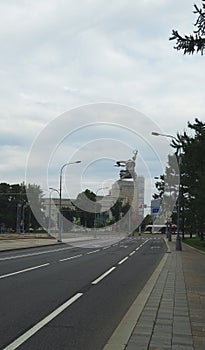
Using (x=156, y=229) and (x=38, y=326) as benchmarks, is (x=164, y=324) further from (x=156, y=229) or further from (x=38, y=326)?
(x=156, y=229)

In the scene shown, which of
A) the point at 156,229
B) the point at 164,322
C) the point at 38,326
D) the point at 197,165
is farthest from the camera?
the point at 156,229

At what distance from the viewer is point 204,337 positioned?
7.67m

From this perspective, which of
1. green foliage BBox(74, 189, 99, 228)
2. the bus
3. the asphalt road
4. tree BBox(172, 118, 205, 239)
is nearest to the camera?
the asphalt road

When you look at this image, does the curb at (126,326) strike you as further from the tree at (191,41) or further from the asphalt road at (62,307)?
Result: the tree at (191,41)

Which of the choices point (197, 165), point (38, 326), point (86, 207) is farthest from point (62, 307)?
point (86, 207)

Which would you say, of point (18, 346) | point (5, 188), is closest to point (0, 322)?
point (18, 346)

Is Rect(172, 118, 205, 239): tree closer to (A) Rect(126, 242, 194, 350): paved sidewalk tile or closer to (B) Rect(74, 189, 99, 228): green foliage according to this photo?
(A) Rect(126, 242, 194, 350): paved sidewalk tile

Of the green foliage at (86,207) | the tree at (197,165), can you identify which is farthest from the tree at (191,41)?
the green foliage at (86,207)

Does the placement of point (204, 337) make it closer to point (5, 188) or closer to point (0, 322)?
point (0, 322)

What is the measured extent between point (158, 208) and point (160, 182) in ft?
41.3

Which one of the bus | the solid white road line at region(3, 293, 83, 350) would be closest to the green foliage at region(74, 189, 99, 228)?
the bus

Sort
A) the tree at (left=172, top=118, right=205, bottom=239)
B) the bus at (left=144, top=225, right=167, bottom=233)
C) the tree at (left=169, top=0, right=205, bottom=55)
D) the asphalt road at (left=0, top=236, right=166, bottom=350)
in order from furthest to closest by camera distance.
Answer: the bus at (left=144, top=225, right=167, bottom=233) < the tree at (left=172, top=118, right=205, bottom=239) < the tree at (left=169, top=0, right=205, bottom=55) < the asphalt road at (left=0, top=236, right=166, bottom=350)

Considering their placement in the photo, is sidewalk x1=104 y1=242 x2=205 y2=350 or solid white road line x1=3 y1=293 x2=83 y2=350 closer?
sidewalk x1=104 y1=242 x2=205 y2=350

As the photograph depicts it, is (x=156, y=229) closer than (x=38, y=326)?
No
